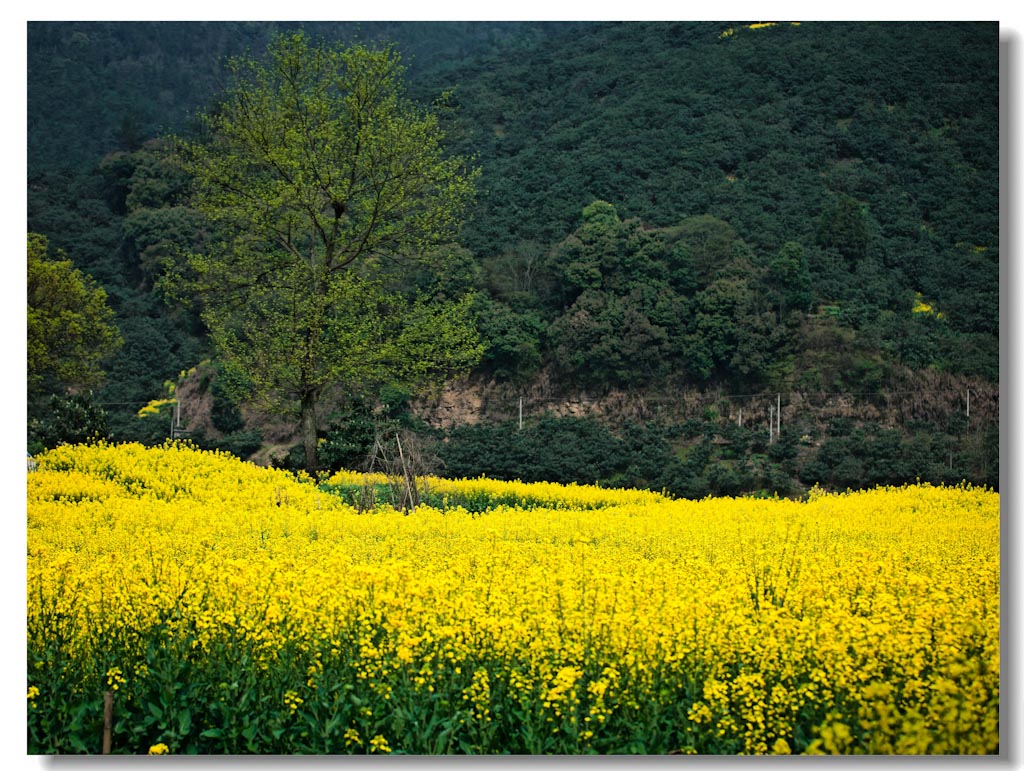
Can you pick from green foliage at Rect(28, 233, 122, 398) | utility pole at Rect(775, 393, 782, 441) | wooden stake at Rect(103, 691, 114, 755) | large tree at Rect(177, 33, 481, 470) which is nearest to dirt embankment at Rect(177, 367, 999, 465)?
utility pole at Rect(775, 393, 782, 441)

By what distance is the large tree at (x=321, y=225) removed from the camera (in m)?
10.4

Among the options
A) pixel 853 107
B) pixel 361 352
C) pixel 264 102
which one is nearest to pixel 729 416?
pixel 853 107

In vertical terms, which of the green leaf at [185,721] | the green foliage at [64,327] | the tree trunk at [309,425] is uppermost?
the green foliage at [64,327]

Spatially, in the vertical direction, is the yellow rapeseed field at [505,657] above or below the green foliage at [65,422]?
below

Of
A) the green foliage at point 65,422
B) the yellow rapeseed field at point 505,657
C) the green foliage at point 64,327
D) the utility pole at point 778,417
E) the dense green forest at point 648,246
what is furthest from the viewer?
the utility pole at point 778,417

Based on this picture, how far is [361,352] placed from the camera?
34.7 feet

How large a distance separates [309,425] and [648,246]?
17.4 feet

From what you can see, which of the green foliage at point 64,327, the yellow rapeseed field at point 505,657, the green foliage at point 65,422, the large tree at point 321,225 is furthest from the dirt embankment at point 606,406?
the yellow rapeseed field at point 505,657

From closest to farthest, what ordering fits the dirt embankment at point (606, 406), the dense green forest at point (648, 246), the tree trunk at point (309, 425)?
the dense green forest at point (648, 246) → the tree trunk at point (309, 425) → the dirt embankment at point (606, 406)

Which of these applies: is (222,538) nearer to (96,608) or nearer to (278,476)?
(96,608)

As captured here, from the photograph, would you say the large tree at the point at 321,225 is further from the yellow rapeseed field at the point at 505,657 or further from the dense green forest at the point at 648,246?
the yellow rapeseed field at the point at 505,657

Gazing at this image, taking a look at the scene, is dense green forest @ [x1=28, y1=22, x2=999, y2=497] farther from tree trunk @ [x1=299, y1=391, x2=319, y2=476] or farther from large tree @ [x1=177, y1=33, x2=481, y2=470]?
large tree @ [x1=177, y1=33, x2=481, y2=470]

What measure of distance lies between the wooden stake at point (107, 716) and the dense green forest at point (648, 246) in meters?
3.80

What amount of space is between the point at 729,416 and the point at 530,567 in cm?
741
